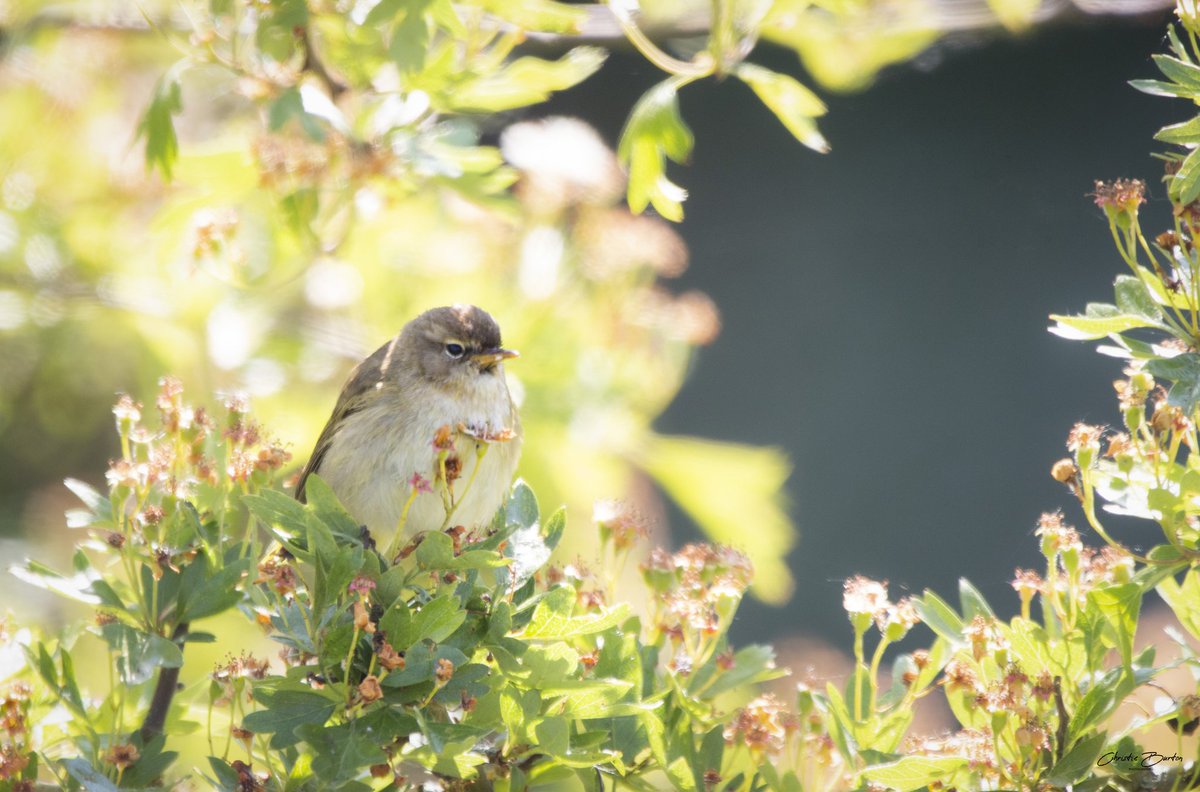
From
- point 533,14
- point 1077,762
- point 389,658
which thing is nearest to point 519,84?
point 533,14

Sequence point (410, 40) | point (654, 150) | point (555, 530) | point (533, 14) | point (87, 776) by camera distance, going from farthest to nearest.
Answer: point (533, 14) < point (654, 150) < point (410, 40) < point (555, 530) < point (87, 776)

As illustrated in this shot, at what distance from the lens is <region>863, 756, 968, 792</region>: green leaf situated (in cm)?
147

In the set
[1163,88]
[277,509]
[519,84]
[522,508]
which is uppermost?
[1163,88]

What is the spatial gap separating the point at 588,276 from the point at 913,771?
63.8 inches

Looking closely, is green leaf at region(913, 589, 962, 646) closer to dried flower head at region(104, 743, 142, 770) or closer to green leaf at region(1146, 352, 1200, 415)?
green leaf at region(1146, 352, 1200, 415)

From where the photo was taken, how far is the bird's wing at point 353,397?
2752 mm

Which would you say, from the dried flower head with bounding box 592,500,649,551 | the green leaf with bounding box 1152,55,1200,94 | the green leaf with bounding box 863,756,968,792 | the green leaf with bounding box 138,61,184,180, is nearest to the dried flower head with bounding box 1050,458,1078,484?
the green leaf with bounding box 863,756,968,792

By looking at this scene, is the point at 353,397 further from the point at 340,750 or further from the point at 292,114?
the point at 340,750

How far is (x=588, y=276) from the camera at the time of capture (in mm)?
2877

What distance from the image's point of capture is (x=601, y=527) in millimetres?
1839

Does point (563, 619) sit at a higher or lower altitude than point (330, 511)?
lower

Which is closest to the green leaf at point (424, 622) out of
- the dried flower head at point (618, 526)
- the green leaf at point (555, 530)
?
the green leaf at point (555, 530)

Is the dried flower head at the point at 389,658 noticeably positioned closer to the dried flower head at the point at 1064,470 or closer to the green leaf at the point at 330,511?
the green leaf at the point at 330,511

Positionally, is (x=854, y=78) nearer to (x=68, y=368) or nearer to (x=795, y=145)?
(x=795, y=145)
